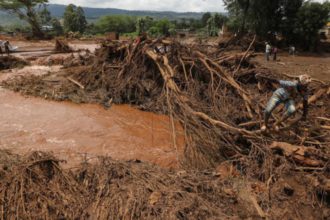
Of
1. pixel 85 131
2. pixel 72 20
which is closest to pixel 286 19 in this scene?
pixel 85 131

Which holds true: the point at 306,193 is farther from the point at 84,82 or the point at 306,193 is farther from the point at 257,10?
the point at 257,10

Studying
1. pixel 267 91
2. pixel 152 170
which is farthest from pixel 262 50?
pixel 152 170

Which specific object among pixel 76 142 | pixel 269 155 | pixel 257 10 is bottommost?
pixel 76 142

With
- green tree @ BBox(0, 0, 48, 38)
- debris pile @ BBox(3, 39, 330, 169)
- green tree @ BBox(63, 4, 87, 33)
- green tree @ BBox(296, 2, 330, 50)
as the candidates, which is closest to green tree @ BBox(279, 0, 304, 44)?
green tree @ BBox(296, 2, 330, 50)

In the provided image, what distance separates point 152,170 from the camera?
454 centimetres

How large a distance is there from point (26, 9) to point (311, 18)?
96.5 ft

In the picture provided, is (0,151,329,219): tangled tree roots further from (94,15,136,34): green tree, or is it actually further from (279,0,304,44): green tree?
(94,15,136,34): green tree

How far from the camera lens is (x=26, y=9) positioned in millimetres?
30938

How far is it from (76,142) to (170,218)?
3446mm

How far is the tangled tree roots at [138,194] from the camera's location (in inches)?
141

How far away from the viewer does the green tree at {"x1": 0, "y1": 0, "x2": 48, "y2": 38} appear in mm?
29453

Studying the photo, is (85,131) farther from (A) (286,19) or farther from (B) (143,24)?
(B) (143,24)

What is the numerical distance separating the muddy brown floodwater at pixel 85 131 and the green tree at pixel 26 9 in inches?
1006

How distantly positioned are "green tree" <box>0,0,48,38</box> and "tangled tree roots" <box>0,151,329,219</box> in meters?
31.0
